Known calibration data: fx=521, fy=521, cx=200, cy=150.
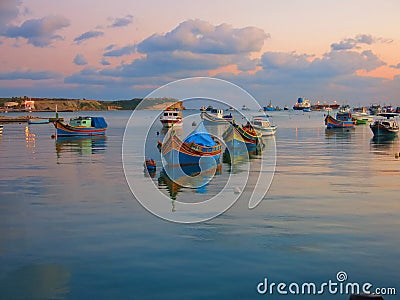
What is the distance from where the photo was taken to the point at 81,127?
63.1m

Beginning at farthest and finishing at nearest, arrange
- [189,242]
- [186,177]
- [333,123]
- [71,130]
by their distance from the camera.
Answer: [333,123] < [71,130] < [186,177] < [189,242]

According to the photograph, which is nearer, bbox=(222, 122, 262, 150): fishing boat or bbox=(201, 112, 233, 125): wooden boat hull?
bbox=(222, 122, 262, 150): fishing boat

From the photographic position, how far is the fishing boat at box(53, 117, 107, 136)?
60906mm

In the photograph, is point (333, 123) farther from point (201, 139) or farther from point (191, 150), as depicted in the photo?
point (191, 150)

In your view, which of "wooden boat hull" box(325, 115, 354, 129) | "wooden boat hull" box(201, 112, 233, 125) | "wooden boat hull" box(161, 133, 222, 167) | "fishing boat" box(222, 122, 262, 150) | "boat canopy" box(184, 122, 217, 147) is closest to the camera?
"wooden boat hull" box(161, 133, 222, 167)

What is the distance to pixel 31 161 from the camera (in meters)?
35.8

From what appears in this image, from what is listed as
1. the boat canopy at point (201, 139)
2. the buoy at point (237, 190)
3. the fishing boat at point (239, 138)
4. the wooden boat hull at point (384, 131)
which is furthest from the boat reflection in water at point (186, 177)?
the wooden boat hull at point (384, 131)

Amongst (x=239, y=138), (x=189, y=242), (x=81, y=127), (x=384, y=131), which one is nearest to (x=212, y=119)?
(x=81, y=127)

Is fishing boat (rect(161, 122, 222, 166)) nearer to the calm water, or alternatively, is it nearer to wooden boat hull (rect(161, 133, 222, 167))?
wooden boat hull (rect(161, 133, 222, 167))

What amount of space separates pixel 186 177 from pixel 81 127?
3867cm

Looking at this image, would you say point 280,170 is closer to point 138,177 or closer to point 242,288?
point 138,177

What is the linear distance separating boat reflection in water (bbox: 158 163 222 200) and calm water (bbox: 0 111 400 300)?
0.49 metres

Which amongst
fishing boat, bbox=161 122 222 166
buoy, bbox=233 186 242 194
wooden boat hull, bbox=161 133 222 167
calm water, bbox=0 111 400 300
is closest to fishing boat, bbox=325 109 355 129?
fishing boat, bbox=161 122 222 166

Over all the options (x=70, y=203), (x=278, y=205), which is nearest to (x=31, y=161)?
(x=70, y=203)
